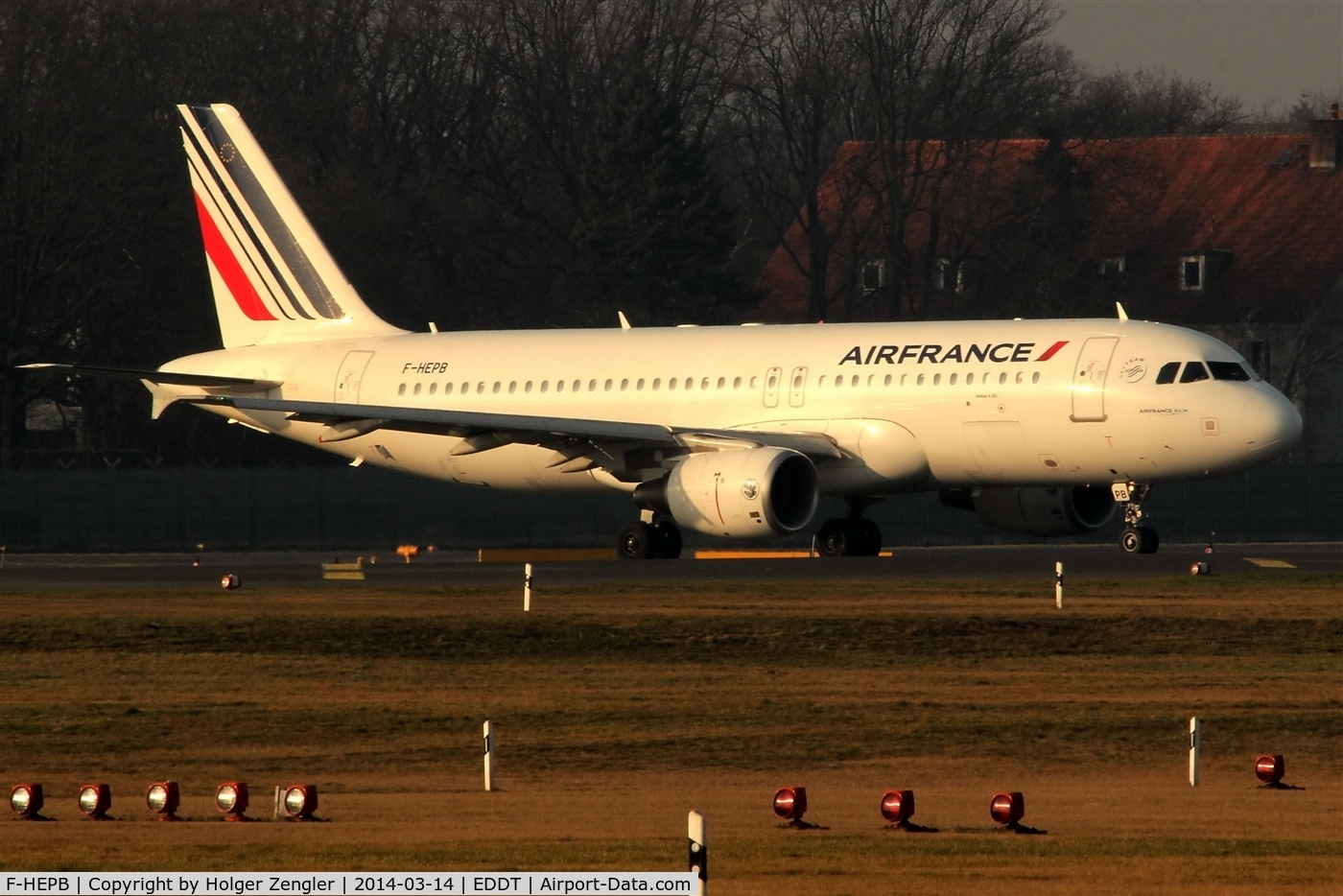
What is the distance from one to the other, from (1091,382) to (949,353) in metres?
2.26

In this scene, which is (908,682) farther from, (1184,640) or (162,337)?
(162,337)

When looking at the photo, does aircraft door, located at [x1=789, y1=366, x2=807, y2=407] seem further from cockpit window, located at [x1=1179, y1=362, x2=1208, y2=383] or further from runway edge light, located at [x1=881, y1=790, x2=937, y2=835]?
runway edge light, located at [x1=881, y1=790, x2=937, y2=835]

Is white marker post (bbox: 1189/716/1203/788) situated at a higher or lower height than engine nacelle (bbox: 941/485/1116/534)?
lower

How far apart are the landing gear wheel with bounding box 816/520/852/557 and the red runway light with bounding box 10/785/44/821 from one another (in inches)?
865

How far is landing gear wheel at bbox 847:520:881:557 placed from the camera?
3566 cm

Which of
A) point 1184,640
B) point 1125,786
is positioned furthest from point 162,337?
point 1125,786

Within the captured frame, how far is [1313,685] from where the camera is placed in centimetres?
2177

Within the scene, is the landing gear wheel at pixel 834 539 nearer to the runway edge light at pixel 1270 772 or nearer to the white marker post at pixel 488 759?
the runway edge light at pixel 1270 772

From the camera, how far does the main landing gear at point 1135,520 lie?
32812mm

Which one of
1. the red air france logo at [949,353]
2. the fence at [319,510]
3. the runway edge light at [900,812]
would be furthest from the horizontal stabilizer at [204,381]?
the runway edge light at [900,812]

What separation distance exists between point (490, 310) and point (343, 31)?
31.4 feet

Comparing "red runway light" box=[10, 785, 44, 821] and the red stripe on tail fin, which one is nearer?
"red runway light" box=[10, 785, 44, 821]

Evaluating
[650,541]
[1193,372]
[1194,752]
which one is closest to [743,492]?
[650,541]

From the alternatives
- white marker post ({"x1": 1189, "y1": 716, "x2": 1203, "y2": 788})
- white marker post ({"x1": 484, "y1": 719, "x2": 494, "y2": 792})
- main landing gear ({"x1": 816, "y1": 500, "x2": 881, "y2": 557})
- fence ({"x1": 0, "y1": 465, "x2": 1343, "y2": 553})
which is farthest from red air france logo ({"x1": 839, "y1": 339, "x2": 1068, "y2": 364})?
white marker post ({"x1": 484, "y1": 719, "x2": 494, "y2": 792})
